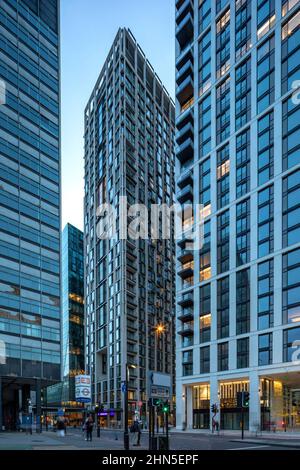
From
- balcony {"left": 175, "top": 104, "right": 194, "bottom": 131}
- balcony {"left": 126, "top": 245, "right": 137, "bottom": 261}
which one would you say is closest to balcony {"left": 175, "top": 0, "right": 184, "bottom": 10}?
balcony {"left": 175, "top": 104, "right": 194, "bottom": 131}

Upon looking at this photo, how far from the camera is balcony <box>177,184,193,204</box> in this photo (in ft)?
259

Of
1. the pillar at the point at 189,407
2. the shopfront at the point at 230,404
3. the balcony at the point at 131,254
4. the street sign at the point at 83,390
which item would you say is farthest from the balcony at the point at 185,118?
the street sign at the point at 83,390

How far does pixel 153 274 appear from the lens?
122 meters

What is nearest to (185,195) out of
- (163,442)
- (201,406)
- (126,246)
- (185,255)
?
(185,255)

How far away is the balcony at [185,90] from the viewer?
82.6 metres

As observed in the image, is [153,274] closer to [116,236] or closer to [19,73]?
[116,236]

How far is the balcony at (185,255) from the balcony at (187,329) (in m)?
9.62

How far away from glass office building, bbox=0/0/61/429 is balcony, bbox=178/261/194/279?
1927 cm

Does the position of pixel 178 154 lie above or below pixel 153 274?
above

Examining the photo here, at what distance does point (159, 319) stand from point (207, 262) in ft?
176

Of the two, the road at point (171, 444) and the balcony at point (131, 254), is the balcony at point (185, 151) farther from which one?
the road at point (171, 444)

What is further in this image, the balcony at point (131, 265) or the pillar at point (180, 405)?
the balcony at point (131, 265)
